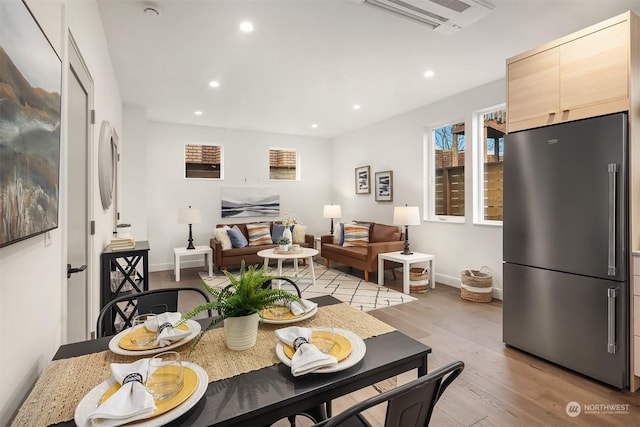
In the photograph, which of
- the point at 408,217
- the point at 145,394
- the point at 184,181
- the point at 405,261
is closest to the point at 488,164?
the point at 408,217

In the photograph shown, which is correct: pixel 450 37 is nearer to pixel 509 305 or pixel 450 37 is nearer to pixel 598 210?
pixel 598 210

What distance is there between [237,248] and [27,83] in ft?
15.8

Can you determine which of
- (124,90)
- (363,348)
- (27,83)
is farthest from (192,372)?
(124,90)

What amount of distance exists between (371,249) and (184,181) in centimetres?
375

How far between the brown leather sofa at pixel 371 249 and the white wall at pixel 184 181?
169 cm

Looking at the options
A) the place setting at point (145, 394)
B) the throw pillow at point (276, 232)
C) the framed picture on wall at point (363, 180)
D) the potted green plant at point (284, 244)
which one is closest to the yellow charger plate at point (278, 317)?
the place setting at point (145, 394)

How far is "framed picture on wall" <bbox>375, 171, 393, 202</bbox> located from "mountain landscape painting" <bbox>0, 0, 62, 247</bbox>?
5043mm

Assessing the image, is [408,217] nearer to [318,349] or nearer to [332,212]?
[332,212]

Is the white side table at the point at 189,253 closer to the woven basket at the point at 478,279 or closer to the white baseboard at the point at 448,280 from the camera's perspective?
the white baseboard at the point at 448,280

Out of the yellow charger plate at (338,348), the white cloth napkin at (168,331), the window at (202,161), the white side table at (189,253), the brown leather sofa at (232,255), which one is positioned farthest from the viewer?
the window at (202,161)

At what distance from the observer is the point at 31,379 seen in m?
1.11

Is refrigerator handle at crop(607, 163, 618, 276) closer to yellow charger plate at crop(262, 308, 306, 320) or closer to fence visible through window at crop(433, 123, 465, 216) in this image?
yellow charger plate at crop(262, 308, 306, 320)

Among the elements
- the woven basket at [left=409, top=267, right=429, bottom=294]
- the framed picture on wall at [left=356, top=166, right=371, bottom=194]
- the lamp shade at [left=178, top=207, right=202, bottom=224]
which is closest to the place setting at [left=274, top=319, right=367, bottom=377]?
the woven basket at [left=409, top=267, right=429, bottom=294]

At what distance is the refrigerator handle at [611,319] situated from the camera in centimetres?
212
